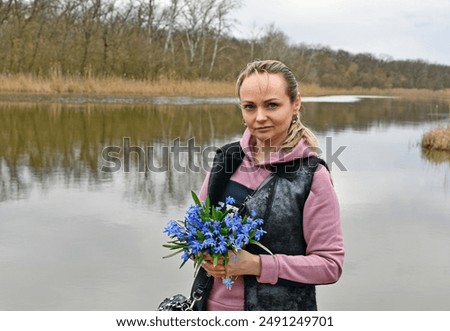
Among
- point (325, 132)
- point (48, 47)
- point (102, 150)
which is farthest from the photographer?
point (48, 47)

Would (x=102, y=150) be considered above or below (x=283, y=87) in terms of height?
below

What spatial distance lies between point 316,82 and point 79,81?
29.4 metres

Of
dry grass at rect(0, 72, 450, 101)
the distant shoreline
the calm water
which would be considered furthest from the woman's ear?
dry grass at rect(0, 72, 450, 101)

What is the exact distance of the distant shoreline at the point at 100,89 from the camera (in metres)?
25.4

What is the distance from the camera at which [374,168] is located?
35.9ft

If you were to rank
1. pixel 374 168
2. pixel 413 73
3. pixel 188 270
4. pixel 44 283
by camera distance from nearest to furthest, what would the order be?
pixel 44 283 < pixel 188 270 < pixel 374 168 < pixel 413 73

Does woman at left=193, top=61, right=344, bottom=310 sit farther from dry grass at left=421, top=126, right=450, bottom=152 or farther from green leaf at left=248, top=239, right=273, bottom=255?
dry grass at left=421, top=126, right=450, bottom=152

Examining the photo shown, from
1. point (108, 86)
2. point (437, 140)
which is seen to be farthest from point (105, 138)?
point (108, 86)

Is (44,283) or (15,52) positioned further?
(15,52)

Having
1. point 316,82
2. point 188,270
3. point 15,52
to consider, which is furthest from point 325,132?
point 316,82

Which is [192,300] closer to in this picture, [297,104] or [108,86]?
[297,104]

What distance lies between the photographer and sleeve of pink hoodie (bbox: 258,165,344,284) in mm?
1811
